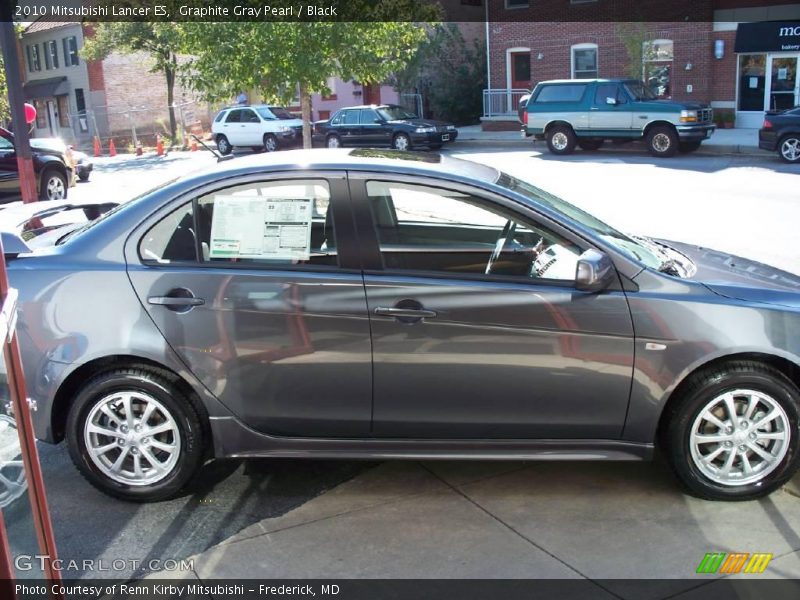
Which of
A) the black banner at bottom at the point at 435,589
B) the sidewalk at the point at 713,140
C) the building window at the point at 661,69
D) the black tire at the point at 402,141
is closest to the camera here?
the black banner at bottom at the point at 435,589

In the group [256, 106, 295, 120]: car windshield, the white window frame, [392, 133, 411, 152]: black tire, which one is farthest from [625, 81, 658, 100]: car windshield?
[256, 106, 295, 120]: car windshield

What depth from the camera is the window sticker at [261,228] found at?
418cm

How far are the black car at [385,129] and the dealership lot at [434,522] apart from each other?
20698mm

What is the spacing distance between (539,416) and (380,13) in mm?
10439

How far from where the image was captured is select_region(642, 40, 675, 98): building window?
27.5m

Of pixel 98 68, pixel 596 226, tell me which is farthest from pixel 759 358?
pixel 98 68

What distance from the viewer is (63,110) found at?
48.9m

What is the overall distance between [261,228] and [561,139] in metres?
19.7

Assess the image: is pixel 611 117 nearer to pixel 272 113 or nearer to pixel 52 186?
pixel 272 113

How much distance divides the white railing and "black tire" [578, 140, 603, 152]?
7.93 metres

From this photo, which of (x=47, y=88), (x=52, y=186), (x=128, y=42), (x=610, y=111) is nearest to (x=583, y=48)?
(x=610, y=111)

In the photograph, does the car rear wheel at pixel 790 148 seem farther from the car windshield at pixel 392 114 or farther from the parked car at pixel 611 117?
the car windshield at pixel 392 114

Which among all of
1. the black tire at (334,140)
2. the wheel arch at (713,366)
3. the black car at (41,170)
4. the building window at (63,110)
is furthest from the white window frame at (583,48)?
the building window at (63,110)

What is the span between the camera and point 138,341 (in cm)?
408
